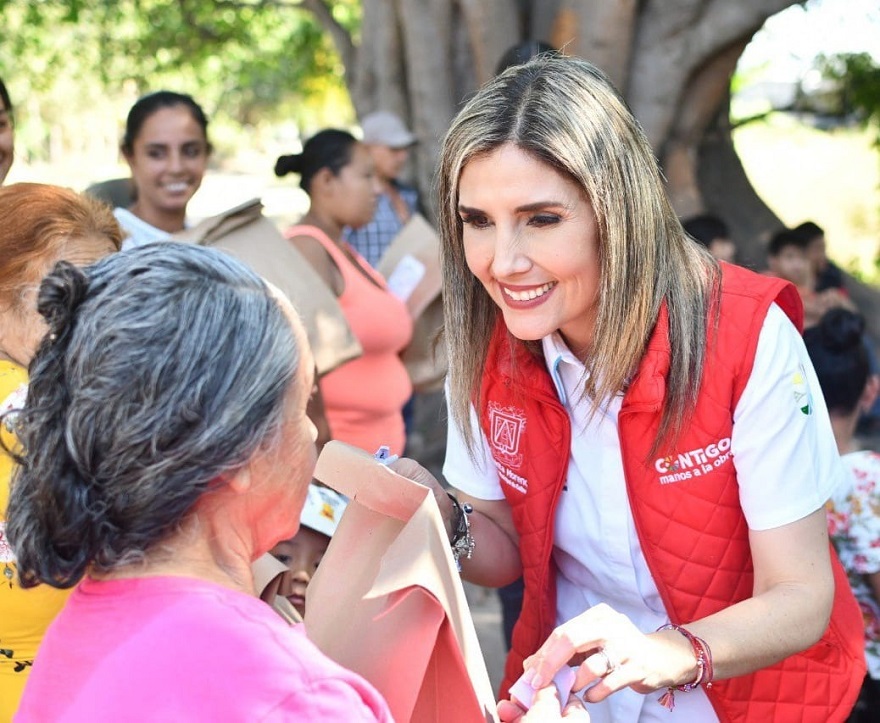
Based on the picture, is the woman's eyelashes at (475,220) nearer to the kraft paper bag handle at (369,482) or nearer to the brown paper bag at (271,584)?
the kraft paper bag handle at (369,482)

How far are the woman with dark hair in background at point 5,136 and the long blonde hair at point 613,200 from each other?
89.4 inches

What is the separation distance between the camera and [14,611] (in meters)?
2.06

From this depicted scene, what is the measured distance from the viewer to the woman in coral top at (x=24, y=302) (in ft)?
6.73

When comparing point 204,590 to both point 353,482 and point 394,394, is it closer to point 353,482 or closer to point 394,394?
point 353,482

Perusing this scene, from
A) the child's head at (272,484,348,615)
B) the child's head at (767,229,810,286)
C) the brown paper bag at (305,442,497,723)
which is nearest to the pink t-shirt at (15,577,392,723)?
the brown paper bag at (305,442,497,723)

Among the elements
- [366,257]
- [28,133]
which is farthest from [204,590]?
[28,133]

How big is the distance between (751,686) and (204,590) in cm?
116

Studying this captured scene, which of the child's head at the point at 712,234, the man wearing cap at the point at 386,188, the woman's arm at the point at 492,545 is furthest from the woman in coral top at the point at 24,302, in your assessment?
the man wearing cap at the point at 386,188

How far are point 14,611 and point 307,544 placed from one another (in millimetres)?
819

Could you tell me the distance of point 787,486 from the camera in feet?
6.33

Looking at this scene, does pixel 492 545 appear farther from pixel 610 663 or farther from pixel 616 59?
pixel 616 59

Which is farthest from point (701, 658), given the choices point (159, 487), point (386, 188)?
point (386, 188)

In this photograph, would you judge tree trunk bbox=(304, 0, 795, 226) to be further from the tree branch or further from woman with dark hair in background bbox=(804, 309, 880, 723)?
woman with dark hair in background bbox=(804, 309, 880, 723)

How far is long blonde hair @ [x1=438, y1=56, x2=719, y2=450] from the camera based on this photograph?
1914 mm
